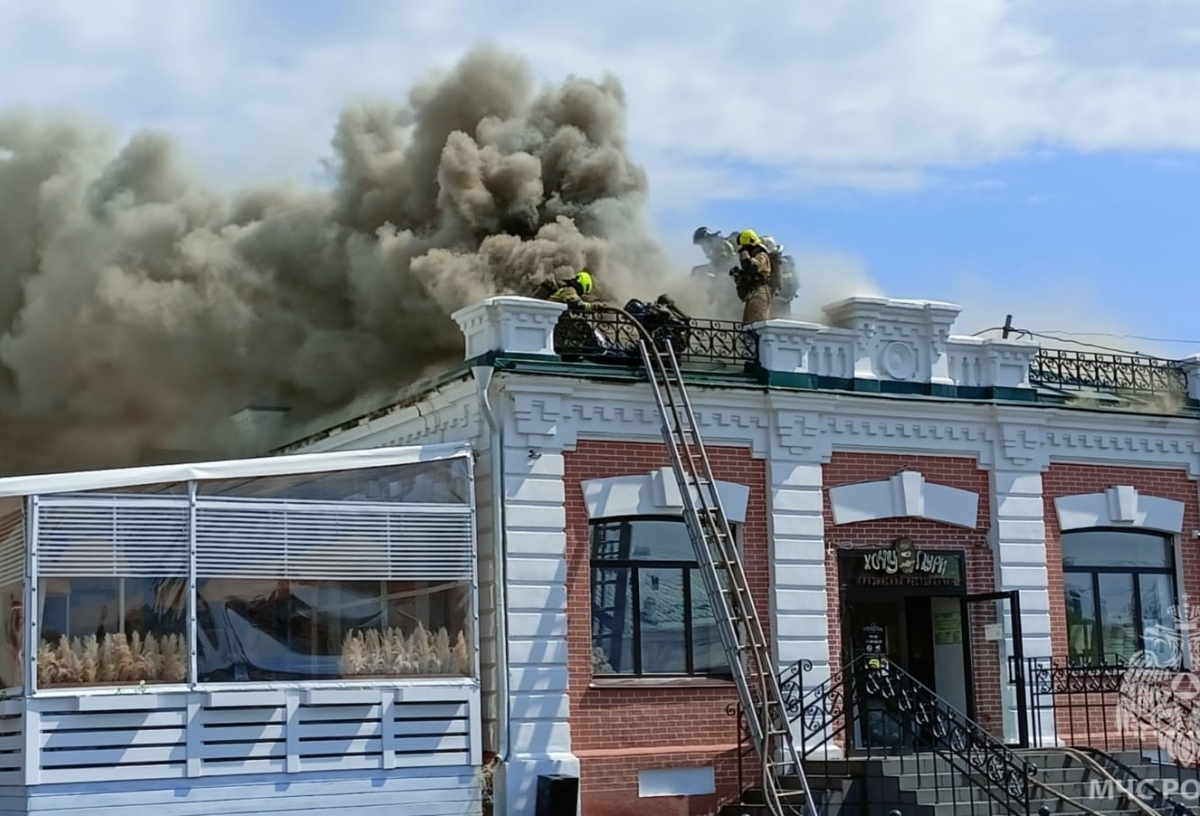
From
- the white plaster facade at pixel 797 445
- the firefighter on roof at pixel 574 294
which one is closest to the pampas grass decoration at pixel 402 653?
the white plaster facade at pixel 797 445

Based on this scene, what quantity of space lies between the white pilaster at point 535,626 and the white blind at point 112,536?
3.08m

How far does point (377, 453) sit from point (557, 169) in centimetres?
941

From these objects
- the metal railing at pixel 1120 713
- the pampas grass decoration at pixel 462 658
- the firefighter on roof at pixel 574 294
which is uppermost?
the firefighter on roof at pixel 574 294

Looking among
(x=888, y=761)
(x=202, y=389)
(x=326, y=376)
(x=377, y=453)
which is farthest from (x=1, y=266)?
(x=888, y=761)

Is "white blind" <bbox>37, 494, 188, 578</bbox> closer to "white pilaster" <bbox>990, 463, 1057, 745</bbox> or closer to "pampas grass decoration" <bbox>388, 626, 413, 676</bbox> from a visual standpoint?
"pampas grass decoration" <bbox>388, 626, 413, 676</bbox>

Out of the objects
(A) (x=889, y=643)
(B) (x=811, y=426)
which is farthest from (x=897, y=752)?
(B) (x=811, y=426)

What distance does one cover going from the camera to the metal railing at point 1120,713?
1783cm

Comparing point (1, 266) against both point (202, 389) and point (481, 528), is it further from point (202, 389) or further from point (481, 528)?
point (481, 528)

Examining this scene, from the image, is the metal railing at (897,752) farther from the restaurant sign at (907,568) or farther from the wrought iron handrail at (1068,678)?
the wrought iron handrail at (1068,678)

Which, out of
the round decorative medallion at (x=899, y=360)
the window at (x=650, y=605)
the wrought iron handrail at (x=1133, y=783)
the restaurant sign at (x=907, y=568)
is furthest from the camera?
the round decorative medallion at (x=899, y=360)

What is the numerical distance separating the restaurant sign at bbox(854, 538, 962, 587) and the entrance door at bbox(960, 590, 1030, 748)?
0.34 m

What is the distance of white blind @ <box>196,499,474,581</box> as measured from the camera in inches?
589

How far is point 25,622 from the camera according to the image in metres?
14.1

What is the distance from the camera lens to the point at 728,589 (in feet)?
53.3
